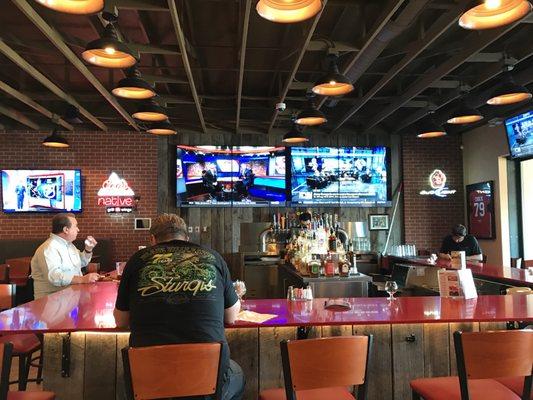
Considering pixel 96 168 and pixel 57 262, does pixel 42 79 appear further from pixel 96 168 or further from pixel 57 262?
pixel 96 168

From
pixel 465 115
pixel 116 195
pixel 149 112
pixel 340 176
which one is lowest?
pixel 116 195

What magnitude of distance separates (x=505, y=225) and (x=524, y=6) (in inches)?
244

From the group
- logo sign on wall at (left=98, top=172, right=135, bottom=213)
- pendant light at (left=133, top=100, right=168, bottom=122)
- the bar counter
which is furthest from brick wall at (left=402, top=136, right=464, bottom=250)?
the bar counter

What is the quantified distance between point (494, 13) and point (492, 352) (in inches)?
85.3

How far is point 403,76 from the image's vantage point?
657 cm

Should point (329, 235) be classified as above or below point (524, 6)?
below

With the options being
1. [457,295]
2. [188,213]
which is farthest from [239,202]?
[457,295]

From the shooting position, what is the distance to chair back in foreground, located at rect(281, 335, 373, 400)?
1966mm

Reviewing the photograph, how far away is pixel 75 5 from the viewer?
112 inches

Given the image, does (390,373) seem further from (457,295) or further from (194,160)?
(194,160)

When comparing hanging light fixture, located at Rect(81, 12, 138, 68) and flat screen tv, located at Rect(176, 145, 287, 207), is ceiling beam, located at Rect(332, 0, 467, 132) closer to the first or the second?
hanging light fixture, located at Rect(81, 12, 138, 68)

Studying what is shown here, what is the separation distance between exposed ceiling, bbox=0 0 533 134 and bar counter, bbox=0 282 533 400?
196 centimetres

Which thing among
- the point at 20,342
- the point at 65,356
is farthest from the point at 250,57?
the point at 65,356

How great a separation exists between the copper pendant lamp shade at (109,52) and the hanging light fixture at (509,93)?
3517 mm
